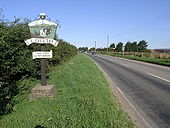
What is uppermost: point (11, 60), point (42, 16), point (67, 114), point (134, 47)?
point (134, 47)

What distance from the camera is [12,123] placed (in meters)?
4.59

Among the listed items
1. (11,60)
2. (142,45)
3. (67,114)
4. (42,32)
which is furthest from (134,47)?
(67,114)

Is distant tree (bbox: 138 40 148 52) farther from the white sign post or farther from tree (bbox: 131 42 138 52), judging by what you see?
the white sign post

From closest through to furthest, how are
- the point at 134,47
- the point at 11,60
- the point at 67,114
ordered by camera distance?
1. the point at 67,114
2. the point at 11,60
3. the point at 134,47

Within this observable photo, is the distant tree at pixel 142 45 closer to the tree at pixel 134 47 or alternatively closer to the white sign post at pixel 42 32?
the tree at pixel 134 47

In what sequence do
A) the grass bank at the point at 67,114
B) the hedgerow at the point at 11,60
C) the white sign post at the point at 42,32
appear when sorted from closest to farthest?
the grass bank at the point at 67,114 < the hedgerow at the point at 11,60 < the white sign post at the point at 42,32

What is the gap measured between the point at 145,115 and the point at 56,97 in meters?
3.00

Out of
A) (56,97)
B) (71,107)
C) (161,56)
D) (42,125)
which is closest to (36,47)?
(56,97)

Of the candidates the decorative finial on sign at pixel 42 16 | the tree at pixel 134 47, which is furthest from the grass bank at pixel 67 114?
the tree at pixel 134 47

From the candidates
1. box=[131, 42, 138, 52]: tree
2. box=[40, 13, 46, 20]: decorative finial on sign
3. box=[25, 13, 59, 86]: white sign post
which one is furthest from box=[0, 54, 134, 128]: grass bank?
box=[131, 42, 138, 52]: tree

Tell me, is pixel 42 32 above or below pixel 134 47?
below

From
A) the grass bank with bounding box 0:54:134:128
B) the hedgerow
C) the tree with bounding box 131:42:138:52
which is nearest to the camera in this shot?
the grass bank with bounding box 0:54:134:128

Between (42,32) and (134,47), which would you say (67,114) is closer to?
(42,32)

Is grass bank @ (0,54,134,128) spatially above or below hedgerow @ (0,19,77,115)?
below
